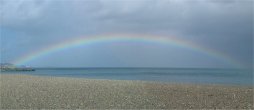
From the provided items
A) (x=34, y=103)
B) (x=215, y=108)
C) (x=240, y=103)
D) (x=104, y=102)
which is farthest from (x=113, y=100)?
(x=240, y=103)

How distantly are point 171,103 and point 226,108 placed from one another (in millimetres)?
3001

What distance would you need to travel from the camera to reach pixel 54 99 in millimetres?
22328

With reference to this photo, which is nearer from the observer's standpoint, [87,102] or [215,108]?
[215,108]

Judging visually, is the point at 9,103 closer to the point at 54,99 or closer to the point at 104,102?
the point at 54,99

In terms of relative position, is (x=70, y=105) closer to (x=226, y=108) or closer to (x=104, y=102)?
(x=104, y=102)

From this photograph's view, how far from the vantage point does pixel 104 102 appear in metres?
20.9

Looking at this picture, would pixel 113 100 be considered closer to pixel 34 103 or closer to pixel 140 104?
pixel 140 104

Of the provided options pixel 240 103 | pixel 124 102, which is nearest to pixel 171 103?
pixel 124 102

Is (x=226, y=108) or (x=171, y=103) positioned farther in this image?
(x=171, y=103)

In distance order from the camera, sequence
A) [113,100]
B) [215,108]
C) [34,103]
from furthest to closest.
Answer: [113,100]
[34,103]
[215,108]

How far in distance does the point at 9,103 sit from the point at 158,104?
805 cm

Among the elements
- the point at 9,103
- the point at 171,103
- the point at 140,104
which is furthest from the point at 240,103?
the point at 9,103

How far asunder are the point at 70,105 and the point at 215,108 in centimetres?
742

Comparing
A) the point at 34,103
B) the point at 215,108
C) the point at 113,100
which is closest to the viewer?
the point at 215,108
